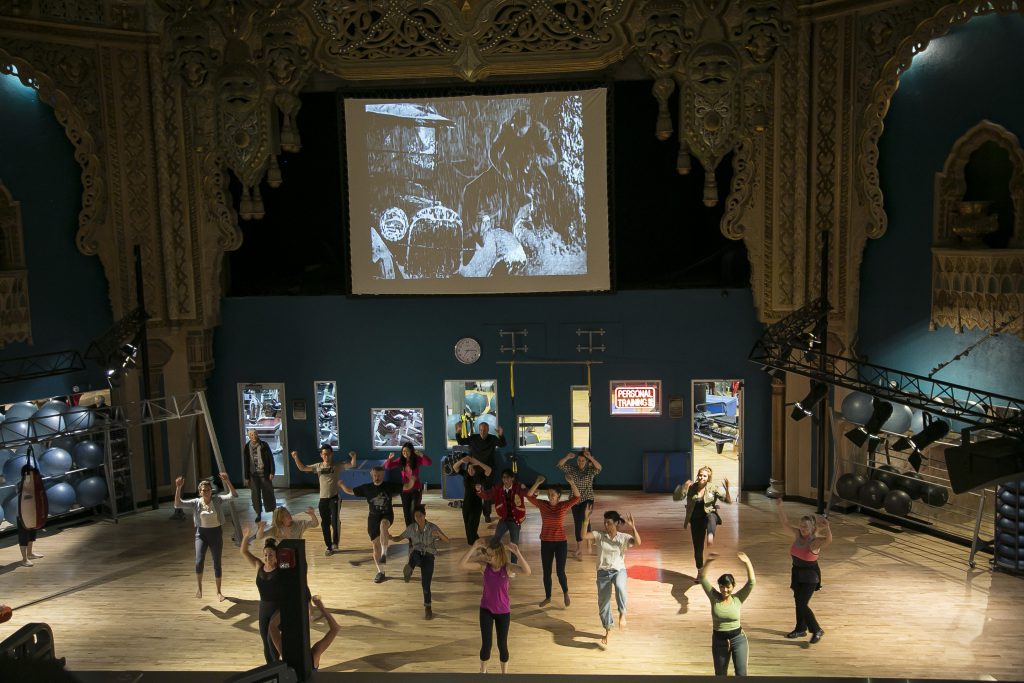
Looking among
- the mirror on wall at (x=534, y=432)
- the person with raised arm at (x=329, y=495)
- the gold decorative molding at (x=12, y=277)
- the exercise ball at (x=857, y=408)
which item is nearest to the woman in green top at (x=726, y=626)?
the exercise ball at (x=857, y=408)

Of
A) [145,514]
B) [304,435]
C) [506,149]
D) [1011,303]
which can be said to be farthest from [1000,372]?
[145,514]

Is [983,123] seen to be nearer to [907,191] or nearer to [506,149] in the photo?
[907,191]

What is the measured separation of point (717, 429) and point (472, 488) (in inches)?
271

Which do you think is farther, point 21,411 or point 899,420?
point 21,411

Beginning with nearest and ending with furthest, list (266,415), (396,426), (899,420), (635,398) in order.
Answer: (899,420) → (635,398) → (396,426) → (266,415)

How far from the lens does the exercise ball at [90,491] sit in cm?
1378

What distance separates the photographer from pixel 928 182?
1281cm

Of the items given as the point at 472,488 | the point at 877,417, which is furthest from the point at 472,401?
the point at 877,417

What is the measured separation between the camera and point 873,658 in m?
9.40

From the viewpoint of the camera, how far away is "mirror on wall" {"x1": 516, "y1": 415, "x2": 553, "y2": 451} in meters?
15.5

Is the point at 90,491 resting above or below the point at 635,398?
below

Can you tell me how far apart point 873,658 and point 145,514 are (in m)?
9.99

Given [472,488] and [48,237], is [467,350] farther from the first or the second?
[48,237]

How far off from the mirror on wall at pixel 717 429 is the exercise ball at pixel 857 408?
302 cm
